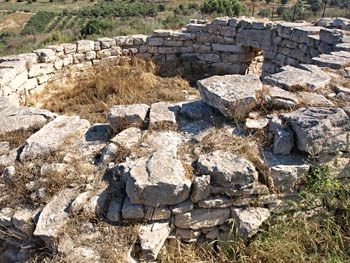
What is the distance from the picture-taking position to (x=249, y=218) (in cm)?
288

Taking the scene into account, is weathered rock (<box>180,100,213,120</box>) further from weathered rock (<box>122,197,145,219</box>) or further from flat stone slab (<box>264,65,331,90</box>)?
weathered rock (<box>122,197,145,219</box>)

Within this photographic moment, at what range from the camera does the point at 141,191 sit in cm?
272

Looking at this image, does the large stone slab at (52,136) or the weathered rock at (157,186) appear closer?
the weathered rock at (157,186)

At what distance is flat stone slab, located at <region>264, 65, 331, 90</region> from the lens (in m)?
4.14

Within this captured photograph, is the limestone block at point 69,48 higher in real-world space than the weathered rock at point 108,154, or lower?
higher

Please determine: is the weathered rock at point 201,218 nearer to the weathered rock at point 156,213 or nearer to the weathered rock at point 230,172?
the weathered rock at point 156,213

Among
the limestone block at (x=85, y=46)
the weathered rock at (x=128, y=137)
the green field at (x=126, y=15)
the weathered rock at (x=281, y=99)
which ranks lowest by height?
the green field at (x=126, y=15)

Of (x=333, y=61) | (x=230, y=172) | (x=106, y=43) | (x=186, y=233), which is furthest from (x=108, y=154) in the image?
(x=106, y=43)

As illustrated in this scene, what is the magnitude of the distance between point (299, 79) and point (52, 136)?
322 centimetres

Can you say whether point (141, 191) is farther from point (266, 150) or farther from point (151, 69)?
point (151, 69)

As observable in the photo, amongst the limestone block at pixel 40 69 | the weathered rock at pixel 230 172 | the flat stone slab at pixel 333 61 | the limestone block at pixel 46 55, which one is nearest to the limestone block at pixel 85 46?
the limestone block at pixel 46 55

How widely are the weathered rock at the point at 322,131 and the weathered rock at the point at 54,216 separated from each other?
7.27 ft

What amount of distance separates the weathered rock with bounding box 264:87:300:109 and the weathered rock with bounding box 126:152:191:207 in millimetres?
1487

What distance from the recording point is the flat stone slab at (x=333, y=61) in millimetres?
5083
